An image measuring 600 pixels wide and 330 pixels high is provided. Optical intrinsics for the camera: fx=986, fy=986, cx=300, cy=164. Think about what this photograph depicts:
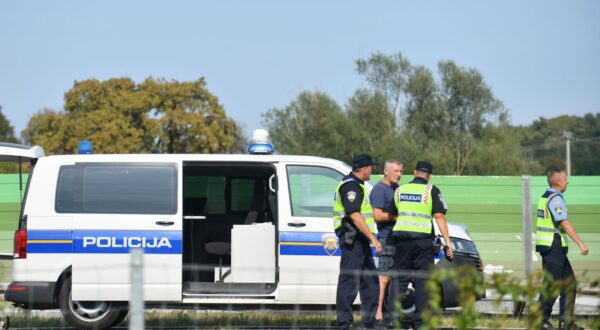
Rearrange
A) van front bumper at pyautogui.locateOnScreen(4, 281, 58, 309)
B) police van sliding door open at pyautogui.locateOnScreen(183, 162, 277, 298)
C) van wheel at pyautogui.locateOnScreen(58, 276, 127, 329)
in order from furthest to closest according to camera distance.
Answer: police van sliding door open at pyautogui.locateOnScreen(183, 162, 277, 298) → van wheel at pyautogui.locateOnScreen(58, 276, 127, 329) → van front bumper at pyautogui.locateOnScreen(4, 281, 58, 309)

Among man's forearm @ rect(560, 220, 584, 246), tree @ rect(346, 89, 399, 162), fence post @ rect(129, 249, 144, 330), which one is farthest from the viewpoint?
tree @ rect(346, 89, 399, 162)

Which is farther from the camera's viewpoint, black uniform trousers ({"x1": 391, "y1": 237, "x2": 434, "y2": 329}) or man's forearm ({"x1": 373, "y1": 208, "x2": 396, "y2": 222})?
man's forearm ({"x1": 373, "y1": 208, "x2": 396, "y2": 222})

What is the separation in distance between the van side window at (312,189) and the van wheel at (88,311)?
2087mm

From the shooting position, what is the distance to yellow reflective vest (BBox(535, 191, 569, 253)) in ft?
31.9

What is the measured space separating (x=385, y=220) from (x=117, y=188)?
2795 millimetres

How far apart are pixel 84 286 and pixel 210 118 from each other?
5476 cm

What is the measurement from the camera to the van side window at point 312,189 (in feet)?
33.4

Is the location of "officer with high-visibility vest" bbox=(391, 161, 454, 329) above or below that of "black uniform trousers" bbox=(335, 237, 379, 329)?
above

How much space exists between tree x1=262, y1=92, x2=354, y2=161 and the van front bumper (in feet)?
175

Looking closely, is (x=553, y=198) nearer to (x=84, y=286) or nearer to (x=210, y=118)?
(x=84, y=286)

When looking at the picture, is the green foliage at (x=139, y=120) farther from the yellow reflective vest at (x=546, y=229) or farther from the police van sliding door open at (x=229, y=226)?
the yellow reflective vest at (x=546, y=229)

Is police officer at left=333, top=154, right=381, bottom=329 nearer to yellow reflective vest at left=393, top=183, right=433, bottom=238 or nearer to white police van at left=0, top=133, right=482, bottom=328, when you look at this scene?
yellow reflective vest at left=393, top=183, right=433, bottom=238

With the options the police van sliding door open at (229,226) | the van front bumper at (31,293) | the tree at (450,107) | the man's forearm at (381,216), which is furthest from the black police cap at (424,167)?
the tree at (450,107)

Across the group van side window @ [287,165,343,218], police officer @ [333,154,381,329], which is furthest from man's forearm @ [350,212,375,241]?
van side window @ [287,165,343,218]
